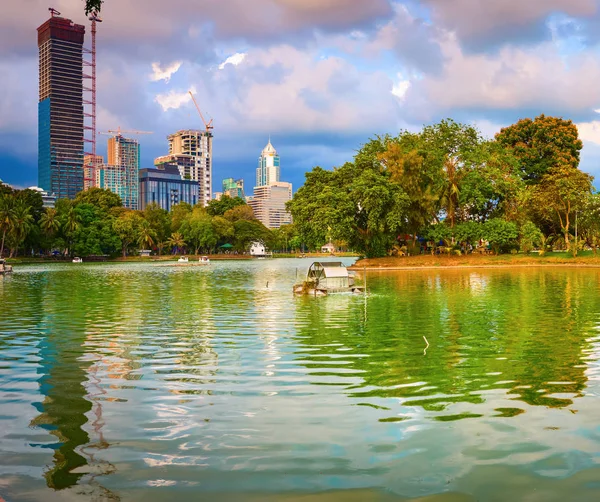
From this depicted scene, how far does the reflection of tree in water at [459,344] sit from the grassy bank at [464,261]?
43063mm

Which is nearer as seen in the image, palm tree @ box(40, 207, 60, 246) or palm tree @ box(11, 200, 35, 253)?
palm tree @ box(11, 200, 35, 253)

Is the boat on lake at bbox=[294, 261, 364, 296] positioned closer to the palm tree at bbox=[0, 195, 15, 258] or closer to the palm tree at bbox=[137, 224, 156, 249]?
the palm tree at bbox=[0, 195, 15, 258]

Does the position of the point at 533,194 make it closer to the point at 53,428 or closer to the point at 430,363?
the point at 430,363

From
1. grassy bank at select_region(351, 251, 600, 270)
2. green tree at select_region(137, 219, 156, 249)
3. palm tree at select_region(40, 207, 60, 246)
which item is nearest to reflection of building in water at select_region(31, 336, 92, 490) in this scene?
grassy bank at select_region(351, 251, 600, 270)

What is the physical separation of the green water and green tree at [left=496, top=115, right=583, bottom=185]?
80667 mm

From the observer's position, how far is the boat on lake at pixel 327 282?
116 feet

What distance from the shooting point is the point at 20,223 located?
357 ft

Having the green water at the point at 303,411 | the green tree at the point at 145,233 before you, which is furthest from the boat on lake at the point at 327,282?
the green tree at the point at 145,233

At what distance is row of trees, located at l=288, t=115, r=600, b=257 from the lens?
74875mm

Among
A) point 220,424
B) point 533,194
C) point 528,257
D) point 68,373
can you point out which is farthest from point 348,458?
point 533,194

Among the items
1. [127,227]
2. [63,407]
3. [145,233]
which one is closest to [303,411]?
[63,407]

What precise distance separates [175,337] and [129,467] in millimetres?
11791

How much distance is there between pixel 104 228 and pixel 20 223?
25.0 m

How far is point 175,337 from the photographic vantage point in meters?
19.3
